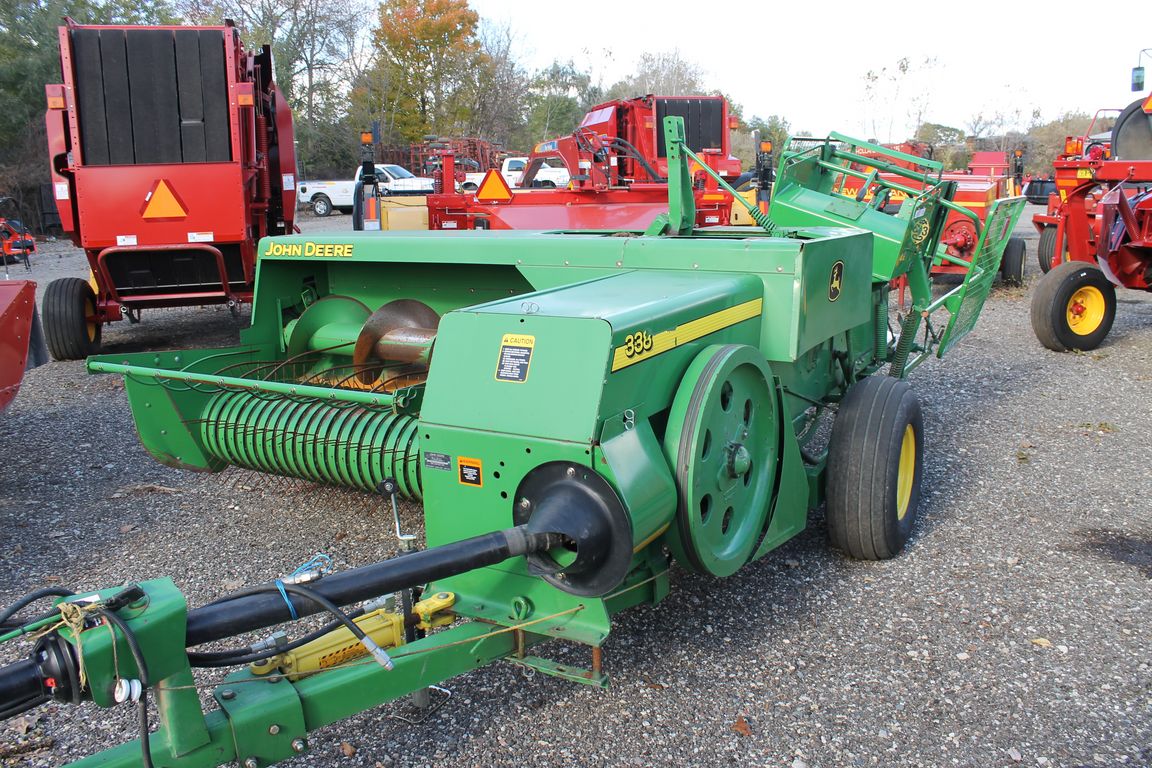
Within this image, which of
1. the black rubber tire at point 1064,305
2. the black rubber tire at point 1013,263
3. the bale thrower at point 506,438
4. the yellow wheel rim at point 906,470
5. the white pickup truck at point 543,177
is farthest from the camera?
the white pickup truck at point 543,177

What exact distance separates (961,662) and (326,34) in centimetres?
3592

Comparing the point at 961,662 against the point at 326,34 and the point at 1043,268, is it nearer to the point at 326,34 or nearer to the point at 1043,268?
the point at 1043,268

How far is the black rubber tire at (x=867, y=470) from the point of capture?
11.1ft

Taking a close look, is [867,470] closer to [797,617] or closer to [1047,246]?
[797,617]

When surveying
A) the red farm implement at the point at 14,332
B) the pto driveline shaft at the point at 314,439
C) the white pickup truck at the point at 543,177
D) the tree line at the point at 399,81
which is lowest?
the pto driveline shaft at the point at 314,439

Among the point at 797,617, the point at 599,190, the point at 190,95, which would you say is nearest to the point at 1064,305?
the point at 599,190

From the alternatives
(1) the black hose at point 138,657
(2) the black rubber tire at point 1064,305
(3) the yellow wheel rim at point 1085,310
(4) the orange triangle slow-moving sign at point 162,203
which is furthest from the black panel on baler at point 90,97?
(3) the yellow wheel rim at point 1085,310

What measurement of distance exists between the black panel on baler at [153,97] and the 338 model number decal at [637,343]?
5550 mm

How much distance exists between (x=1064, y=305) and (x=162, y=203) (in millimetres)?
7022

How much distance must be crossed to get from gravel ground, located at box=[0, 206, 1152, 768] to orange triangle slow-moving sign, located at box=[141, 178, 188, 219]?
1.84 m

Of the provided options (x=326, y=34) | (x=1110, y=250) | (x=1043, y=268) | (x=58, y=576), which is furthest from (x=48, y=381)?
(x=326, y=34)

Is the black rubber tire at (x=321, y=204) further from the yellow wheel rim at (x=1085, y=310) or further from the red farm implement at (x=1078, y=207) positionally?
the yellow wheel rim at (x=1085, y=310)

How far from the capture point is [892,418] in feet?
11.3

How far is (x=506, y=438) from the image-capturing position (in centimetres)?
238
